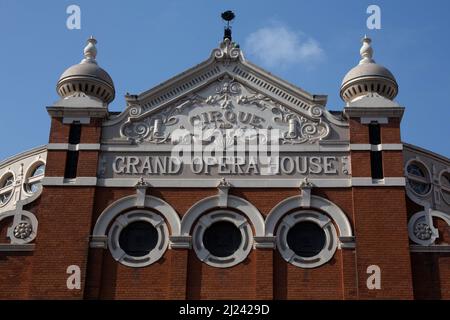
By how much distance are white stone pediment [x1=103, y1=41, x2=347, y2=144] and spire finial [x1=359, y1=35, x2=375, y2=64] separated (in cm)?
256

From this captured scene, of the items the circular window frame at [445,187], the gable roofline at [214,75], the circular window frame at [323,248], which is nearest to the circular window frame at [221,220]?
the circular window frame at [323,248]

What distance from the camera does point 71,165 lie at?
23531mm

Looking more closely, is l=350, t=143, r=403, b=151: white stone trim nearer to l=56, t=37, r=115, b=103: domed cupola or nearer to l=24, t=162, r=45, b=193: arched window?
l=56, t=37, r=115, b=103: domed cupola

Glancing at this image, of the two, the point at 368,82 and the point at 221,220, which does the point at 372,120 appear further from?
the point at 221,220

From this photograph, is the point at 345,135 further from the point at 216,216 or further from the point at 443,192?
the point at 443,192

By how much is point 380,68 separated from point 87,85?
9690mm

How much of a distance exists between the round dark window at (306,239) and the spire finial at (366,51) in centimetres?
642

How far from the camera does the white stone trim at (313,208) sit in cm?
2246

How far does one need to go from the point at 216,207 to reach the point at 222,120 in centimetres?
307

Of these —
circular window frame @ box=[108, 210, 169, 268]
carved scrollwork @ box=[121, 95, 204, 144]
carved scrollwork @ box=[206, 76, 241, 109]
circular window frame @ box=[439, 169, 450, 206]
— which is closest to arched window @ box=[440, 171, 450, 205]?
circular window frame @ box=[439, 169, 450, 206]

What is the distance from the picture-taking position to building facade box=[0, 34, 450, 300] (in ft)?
71.8

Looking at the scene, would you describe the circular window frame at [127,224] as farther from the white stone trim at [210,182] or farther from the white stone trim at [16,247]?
the white stone trim at [16,247]

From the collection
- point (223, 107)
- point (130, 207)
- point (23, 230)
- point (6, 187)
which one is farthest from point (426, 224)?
point (6, 187)

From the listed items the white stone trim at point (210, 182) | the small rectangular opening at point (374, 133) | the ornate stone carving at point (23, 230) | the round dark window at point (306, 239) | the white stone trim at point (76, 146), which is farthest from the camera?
the small rectangular opening at point (374, 133)
